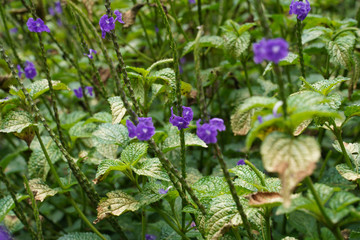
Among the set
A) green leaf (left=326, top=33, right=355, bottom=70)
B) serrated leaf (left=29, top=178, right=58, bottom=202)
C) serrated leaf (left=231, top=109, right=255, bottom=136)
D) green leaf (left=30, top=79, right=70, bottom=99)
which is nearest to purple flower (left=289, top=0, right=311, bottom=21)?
green leaf (left=326, top=33, right=355, bottom=70)

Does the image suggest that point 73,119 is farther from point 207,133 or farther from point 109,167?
point 207,133

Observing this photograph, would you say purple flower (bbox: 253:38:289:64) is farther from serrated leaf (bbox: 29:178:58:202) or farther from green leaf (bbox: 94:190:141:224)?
serrated leaf (bbox: 29:178:58:202)

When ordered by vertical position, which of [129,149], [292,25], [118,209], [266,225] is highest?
[292,25]

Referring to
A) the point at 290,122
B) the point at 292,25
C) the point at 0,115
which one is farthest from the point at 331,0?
the point at 0,115

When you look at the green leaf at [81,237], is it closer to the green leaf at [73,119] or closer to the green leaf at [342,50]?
the green leaf at [73,119]

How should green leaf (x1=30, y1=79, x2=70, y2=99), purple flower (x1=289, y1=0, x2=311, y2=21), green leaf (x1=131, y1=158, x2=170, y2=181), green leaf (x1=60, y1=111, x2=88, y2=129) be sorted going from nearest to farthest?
1. green leaf (x1=131, y1=158, x2=170, y2=181)
2. purple flower (x1=289, y1=0, x2=311, y2=21)
3. green leaf (x1=30, y1=79, x2=70, y2=99)
4. green leaf (x1=60, y1=111, x2=88, y2=129)

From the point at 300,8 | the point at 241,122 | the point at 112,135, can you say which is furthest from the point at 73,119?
the point at 300,8

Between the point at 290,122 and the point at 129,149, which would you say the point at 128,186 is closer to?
the point at 129,149
